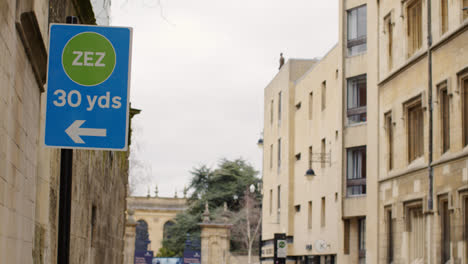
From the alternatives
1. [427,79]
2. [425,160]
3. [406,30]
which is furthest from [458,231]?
[406,30]

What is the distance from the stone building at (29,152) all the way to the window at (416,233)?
1536 centimetres

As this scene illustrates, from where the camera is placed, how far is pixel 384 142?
3144 cm

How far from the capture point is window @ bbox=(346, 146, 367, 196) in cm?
3654

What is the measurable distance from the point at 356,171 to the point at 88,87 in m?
31.0

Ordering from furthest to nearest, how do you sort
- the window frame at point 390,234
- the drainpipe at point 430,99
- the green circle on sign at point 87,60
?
the window frame at point 390,234 → the drainpipe at point 430,99 → the green circle on sign at point 87,60

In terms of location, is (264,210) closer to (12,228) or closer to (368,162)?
(368,162)

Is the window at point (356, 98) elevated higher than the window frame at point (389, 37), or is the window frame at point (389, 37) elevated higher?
the window frame at point (389, 37)

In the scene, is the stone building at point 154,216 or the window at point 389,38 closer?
the window at point 389,38

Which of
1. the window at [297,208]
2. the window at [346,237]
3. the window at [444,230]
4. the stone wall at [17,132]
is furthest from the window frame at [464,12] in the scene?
the window at [297,208]

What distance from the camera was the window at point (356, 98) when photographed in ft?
121

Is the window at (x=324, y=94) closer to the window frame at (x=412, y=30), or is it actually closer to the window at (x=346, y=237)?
the window at (x=346, y=237)

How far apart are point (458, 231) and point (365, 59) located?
1379 centimetres

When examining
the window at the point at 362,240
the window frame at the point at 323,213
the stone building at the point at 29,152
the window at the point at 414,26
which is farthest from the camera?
the window frame at the point at 323,213

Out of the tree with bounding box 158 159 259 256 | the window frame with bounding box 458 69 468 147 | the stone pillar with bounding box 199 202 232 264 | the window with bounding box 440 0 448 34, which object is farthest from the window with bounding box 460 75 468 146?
the tree with bounding box 158 159 259 256
